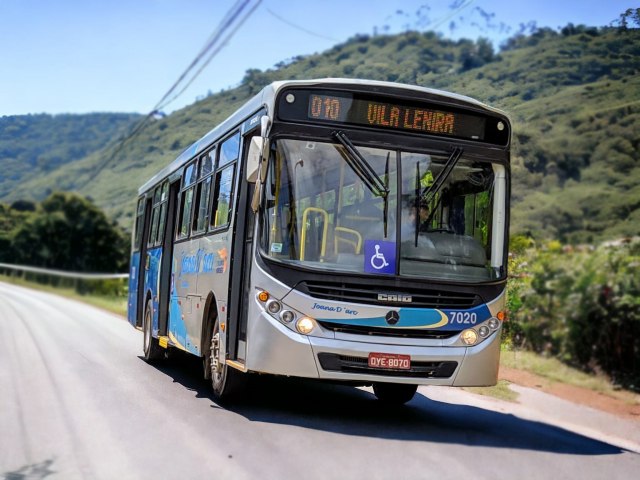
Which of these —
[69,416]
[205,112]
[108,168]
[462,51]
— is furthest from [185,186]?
[108,168]

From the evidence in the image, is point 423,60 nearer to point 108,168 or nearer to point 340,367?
point 108,168

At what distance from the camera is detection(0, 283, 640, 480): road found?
292 inches

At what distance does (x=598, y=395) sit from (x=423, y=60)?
19.9 m

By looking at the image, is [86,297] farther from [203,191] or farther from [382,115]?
[382,115]

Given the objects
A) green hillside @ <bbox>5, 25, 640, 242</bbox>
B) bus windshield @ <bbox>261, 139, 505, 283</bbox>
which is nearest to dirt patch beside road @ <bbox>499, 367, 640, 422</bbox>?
bus windshield @ <bbox>261, 139, 505, 283</bbox>

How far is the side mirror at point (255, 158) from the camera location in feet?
31.2

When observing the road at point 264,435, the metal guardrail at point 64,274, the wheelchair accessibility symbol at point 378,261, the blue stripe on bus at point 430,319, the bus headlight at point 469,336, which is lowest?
the road at point 264,435

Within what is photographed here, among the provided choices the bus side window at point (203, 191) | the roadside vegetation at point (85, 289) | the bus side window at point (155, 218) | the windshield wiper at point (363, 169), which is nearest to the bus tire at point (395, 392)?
the windshield wiper at point (363, 169)

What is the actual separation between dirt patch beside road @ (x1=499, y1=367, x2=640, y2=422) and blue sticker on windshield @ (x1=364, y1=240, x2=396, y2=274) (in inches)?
168

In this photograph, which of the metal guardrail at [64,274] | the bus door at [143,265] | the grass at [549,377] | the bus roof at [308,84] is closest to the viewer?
the bus roof at [308,84]

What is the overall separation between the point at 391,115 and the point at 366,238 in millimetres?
1360

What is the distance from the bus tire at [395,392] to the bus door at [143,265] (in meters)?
7.10

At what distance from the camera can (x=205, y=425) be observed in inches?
368

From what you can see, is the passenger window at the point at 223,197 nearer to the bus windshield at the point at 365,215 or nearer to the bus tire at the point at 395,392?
the bus windshield at the point at 365,215
